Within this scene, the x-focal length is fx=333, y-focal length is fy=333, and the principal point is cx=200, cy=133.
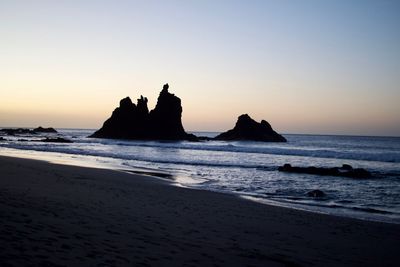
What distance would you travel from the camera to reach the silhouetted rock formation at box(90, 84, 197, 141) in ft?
306

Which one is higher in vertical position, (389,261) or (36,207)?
(36,207)

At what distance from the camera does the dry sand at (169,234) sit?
5262 millimetres

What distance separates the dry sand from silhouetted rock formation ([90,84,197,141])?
265ft

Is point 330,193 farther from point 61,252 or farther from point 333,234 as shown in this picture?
point 61,252

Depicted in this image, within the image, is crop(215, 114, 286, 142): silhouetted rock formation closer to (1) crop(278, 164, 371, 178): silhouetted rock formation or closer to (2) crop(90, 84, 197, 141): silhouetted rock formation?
(2) crop(90, 84, 197, 141): silhouetted rock formation

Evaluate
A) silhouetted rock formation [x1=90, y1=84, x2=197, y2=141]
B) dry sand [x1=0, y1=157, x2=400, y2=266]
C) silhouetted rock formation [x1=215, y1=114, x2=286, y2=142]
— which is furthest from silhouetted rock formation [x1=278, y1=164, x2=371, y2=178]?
silhouetted rock formation [x1=215, y1=114, x2=286, y2=142]

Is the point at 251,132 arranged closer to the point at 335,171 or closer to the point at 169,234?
the point at 335,171

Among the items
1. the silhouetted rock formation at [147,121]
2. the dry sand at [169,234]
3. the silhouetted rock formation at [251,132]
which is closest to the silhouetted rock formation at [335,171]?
the dry sand at [169,234]

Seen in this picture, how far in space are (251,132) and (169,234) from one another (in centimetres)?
8997

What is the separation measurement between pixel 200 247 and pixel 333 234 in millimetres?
4045

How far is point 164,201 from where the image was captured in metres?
11.6

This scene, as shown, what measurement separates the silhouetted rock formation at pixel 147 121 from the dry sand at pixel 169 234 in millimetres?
80851

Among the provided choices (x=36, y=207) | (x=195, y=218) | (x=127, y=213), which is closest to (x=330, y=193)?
(x=195, y=218)

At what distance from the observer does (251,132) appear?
95.6 m
